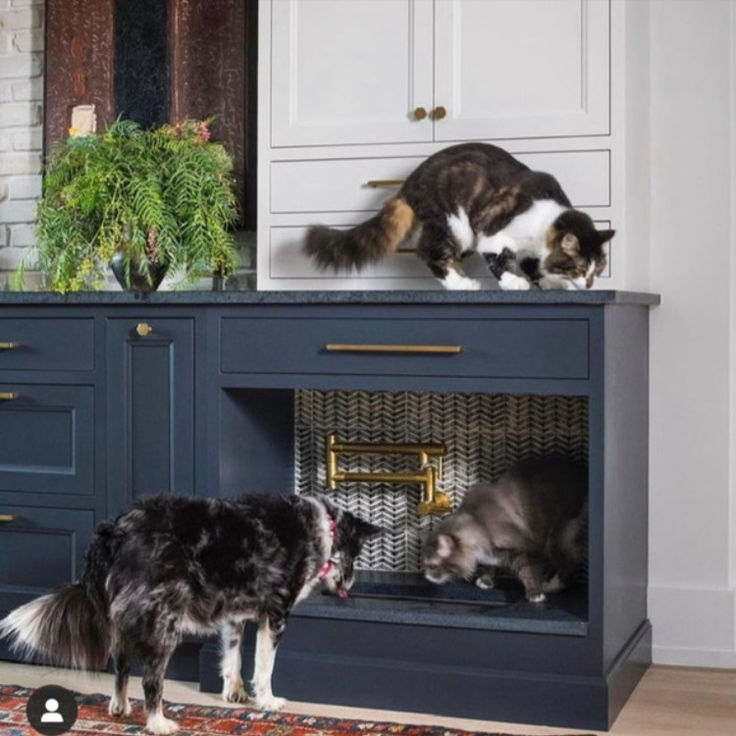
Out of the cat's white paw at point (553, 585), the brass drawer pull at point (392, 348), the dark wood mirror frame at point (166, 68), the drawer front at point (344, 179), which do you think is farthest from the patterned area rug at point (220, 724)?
the dark wood mirror frame at point (166, 68)

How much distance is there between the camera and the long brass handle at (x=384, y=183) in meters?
3.22

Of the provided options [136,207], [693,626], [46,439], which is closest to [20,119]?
[136,207]

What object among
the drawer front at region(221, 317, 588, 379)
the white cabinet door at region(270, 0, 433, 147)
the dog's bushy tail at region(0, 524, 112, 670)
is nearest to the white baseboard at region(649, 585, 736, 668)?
the drawer front at region(221, 317, 588, 379)

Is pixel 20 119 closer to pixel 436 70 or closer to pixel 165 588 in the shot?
pixel 436 70

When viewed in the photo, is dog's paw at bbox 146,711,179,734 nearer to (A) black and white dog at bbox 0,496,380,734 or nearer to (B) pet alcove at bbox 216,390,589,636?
(A) black and white dog at bbox 0,496,380,734

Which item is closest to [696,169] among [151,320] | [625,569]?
[625,569]

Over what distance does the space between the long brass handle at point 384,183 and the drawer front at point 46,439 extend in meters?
0.82

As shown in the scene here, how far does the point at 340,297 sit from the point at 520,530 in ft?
2.31

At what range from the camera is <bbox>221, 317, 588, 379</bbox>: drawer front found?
2822 mm

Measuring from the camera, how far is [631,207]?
3158mm

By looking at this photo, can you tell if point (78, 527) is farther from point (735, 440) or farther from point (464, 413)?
point (735, 440)

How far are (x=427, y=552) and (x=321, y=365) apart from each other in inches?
21.9

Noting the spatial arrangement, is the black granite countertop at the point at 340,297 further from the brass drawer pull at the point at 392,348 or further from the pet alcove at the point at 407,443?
the pet alcove at the point at 407,443

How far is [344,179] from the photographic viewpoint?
3271 mm
